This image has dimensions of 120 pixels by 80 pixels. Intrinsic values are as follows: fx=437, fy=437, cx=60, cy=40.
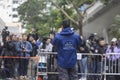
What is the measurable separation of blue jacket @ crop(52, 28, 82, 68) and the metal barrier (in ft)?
10.8

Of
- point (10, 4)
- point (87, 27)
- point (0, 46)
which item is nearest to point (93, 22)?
point (87, 27)

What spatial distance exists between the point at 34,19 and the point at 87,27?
24587 mm

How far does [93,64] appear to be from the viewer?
1461cm

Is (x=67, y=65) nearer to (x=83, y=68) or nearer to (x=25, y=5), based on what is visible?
(x=83, y=68)

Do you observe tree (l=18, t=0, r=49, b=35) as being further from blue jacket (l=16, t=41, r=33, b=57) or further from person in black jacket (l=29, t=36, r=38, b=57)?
blue jacket (l=16, t=41, r=33, b=57)

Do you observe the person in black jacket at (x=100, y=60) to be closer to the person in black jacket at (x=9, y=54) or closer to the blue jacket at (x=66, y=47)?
the person in black jacket at (x=9, y=54)

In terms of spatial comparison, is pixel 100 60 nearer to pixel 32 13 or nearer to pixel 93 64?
pixel 93 64

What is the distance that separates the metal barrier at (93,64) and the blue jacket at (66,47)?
3.28 metres

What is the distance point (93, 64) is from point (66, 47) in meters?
3.94

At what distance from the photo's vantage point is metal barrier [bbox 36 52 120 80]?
46.9 feet

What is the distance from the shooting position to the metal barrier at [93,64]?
1429 cm

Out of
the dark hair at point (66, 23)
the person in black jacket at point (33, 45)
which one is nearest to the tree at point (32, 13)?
the person in black jacket at point (33, 45)

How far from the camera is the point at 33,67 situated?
15695 millimetres

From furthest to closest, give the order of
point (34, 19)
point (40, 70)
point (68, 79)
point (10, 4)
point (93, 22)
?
point (10, 4) < point (34, 19) < point (93, 22) < point (40, 70) < point (68, 79)
